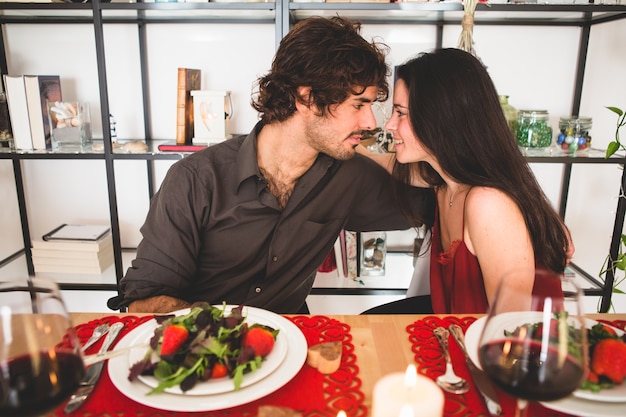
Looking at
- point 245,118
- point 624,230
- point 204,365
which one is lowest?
point 624,230

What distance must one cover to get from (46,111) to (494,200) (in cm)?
173

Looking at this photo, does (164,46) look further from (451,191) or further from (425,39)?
(451,191)

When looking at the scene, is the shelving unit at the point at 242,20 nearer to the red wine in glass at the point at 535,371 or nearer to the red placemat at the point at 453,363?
the red placemat at the point at 453,363

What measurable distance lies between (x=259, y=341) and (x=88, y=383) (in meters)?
0.26

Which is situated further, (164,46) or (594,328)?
(164,46)

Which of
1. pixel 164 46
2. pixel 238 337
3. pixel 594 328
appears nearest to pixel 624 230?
pixel 594 328

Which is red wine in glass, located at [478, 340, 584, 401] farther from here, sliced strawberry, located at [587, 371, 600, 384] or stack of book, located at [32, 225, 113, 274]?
stack of book, located at [32, 225, 113, 274]

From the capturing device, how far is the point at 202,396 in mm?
696

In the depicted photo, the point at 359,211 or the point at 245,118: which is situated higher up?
the point at 245,118

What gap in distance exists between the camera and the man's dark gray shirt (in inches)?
52.6

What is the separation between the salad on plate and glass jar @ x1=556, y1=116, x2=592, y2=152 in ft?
5.47

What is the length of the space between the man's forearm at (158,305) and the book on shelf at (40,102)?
3.52ft

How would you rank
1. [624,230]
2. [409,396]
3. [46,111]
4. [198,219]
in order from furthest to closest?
[624,230], [46,111], [198,219], [409,396]

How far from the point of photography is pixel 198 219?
1.37m
